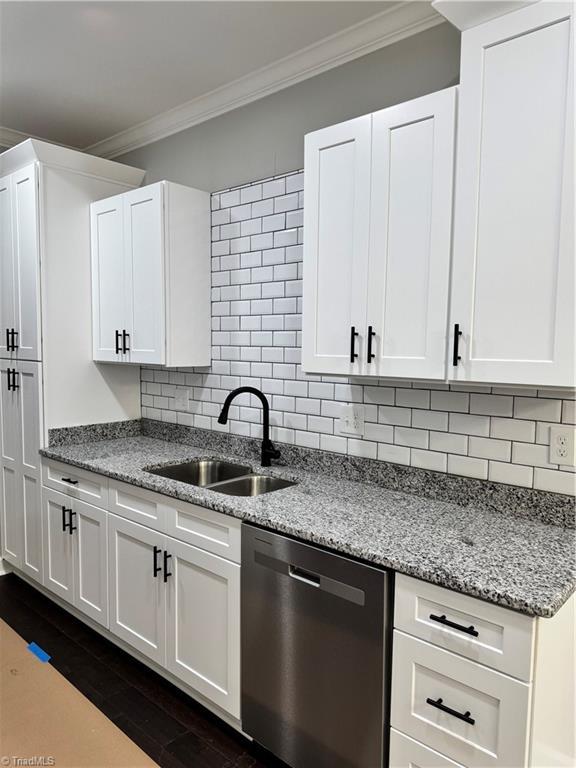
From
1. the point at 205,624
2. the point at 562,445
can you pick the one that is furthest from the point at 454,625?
the point at 205,624

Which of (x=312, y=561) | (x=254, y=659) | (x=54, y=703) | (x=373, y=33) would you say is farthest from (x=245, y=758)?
(x=373, y=33)

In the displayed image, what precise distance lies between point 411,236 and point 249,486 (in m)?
1.37

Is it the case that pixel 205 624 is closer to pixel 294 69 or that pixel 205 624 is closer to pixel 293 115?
pixel 293 115

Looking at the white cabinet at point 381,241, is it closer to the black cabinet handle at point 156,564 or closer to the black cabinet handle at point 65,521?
the black cabinet handle at point 156,564

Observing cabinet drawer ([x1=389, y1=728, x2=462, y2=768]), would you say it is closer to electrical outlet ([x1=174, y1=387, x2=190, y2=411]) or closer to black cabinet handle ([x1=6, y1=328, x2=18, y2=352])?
electrical outlet ([x1=174, y1=387, x2=190, y2=411])

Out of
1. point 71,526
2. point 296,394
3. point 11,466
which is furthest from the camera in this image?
point 11,466

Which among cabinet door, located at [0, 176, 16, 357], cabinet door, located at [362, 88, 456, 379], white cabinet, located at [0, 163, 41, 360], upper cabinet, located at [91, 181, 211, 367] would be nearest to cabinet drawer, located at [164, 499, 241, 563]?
cabinet door, located at [362, 88, 456, 379]

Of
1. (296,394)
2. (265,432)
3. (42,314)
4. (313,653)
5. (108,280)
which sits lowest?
(313,653)

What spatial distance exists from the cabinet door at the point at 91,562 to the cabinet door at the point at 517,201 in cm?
191

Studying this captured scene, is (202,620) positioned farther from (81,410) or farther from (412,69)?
(412,69)

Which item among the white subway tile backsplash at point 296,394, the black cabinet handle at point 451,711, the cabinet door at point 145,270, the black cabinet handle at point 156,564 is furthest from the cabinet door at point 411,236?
the cabinet door at point 145,270

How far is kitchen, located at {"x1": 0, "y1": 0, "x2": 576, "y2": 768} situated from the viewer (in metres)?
1.49

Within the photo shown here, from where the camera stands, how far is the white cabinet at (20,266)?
119 inches

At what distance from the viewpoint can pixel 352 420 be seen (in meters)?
2.41
